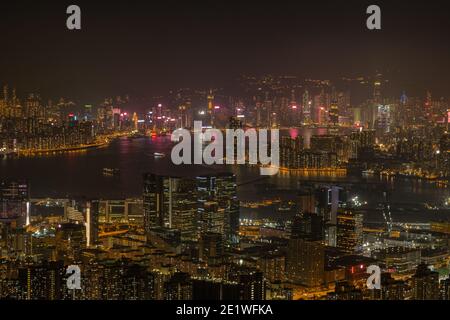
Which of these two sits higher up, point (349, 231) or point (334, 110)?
point (334, 110)

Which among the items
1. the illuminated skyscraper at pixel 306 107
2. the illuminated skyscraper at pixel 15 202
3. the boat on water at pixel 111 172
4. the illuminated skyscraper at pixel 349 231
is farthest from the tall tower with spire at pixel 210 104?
the illuminated skyscraper at pixel 349 231

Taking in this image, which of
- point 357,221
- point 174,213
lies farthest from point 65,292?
point 357,221

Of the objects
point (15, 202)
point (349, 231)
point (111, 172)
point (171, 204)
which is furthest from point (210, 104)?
point (349, 231)

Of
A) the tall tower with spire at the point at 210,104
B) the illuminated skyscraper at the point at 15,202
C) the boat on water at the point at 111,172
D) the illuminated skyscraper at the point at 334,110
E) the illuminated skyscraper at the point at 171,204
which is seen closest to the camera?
the illuminated skyscraper at the point at 171,204

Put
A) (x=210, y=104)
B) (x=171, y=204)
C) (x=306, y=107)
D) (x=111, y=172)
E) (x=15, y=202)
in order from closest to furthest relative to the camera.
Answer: (x=171, y=204)
(x=15, y=202)
(x=111, y=172)
(x=210, y=104)
(x=306, y=107)

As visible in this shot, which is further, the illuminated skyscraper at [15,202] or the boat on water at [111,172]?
the boat on water at [111,172]

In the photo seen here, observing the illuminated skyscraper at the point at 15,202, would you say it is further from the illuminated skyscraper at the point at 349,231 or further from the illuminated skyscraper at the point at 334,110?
the illuminated skyscraper at the point at 334,110

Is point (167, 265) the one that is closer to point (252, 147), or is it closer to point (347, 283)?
point (347, 283)

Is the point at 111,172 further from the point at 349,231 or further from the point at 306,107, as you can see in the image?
the point at 306,107

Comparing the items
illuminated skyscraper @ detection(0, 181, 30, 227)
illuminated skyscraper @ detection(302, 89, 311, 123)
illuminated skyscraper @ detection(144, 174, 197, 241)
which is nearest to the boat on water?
illuminated skyscraper @ detection(0, 181, 30, 227)

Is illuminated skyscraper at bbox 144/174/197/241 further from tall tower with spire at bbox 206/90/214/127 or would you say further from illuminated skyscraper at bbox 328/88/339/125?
illuminated skyscraper at bbox 328/88/339/125

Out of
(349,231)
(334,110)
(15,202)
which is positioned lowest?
(349,231)
